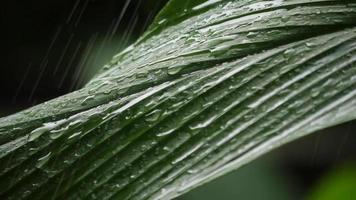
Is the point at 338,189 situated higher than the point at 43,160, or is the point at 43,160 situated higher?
the point at 43,160

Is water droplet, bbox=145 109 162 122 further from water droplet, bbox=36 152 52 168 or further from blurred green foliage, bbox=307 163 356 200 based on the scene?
blurred green foliage, bbox=307 163 356 200

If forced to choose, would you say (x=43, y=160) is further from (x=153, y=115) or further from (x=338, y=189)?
(x=338, y=189)

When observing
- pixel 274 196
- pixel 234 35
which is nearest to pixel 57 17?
pixel 274 196

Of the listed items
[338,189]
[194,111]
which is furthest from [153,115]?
[338,189]

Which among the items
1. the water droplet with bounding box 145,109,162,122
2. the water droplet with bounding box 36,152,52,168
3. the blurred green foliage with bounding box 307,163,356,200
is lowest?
the blurred green foliage with bounding box 307,163,356,200

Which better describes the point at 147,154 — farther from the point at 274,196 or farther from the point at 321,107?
the point at 274,196

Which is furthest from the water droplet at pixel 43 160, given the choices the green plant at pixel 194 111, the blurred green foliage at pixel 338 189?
the blurred green foliage at pixel 338 189

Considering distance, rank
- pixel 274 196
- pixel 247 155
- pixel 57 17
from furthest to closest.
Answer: pixel 57 17
pixel 274 196
pixel 247 155

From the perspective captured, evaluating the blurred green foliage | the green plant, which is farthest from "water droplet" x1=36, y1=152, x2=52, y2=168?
the blurred green foliage
